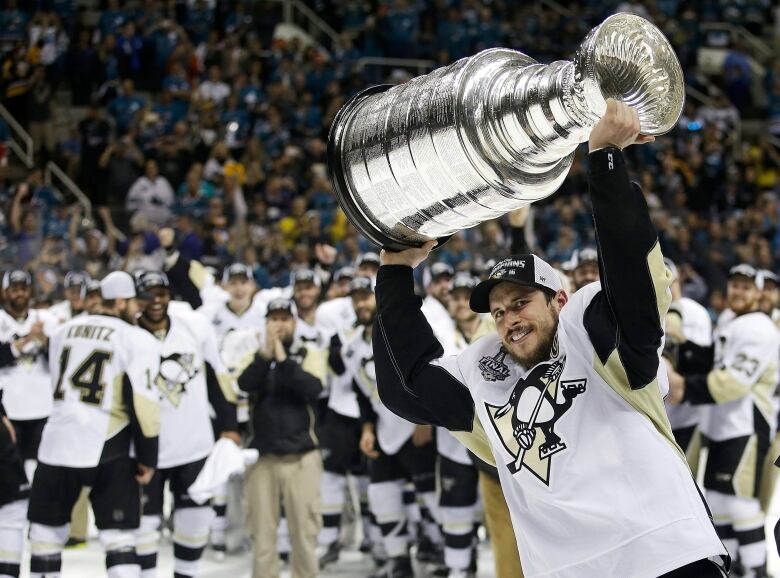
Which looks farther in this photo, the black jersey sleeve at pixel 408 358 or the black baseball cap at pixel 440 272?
the black baseball cap at pixel 440 272

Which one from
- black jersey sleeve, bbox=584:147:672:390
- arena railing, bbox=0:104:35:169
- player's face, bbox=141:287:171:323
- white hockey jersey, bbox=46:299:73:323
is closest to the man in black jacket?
player's face, bbox=141:287:171:323

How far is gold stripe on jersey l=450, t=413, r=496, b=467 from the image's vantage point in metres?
2.91

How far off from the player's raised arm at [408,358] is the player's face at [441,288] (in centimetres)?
433

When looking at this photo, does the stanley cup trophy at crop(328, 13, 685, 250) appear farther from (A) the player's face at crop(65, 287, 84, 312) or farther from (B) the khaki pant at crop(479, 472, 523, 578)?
(A) the player's face at crop(65, 287, 84, 312)

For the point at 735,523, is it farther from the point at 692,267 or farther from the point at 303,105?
the point at 303,105

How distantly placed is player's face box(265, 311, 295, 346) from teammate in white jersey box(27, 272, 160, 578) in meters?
0.64

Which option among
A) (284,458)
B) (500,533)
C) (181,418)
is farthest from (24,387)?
(500,533)

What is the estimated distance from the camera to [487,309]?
2986mm

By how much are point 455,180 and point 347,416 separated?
4601 millimetres

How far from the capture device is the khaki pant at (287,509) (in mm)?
5855

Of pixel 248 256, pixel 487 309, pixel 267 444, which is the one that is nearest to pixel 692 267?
pixel 248 256

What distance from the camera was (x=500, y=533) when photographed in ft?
14.9

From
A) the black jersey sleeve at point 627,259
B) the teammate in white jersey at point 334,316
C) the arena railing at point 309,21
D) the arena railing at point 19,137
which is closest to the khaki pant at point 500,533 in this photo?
the black jersey sleeve at point 627,259

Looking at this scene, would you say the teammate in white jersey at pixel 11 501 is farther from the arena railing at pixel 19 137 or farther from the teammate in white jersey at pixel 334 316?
the arena railing at pixel 19 137
